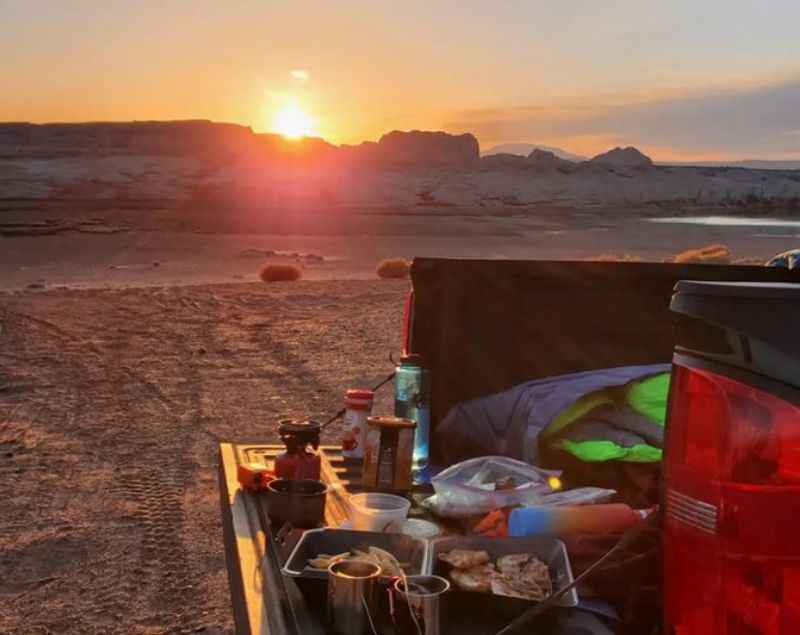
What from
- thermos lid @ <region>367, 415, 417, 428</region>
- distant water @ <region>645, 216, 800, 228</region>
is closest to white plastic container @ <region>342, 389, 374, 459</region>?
thermos lid @ <region>367, 415, 417, 428</region>

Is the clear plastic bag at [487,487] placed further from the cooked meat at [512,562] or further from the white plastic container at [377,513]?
the cooked meat at [512,562]

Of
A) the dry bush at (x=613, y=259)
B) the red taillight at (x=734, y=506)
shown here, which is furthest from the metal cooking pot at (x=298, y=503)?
the dry bush at (x=613, y=259)

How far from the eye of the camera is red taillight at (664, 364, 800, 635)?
1361 millimetres

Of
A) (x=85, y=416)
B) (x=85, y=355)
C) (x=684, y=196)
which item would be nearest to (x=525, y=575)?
(x=85, y=416)

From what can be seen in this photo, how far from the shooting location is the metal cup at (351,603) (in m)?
1.98

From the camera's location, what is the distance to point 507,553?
229 centimetres

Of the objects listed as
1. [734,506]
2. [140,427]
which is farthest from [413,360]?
[140,427]

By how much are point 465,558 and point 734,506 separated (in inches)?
36.3

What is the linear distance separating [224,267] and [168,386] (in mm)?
23090

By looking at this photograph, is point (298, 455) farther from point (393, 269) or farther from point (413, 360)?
point (393, 269)

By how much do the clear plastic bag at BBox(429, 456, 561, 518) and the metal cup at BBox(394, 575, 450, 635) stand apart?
736 mm

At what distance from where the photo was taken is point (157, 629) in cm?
461

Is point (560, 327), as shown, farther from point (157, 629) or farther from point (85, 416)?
point (85, 416)

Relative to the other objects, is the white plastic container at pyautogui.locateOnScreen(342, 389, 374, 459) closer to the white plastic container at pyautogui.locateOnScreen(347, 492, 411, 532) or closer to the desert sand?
the white plastic container at pyautogui.locateOnScreen(347, 492, 411, 532)
